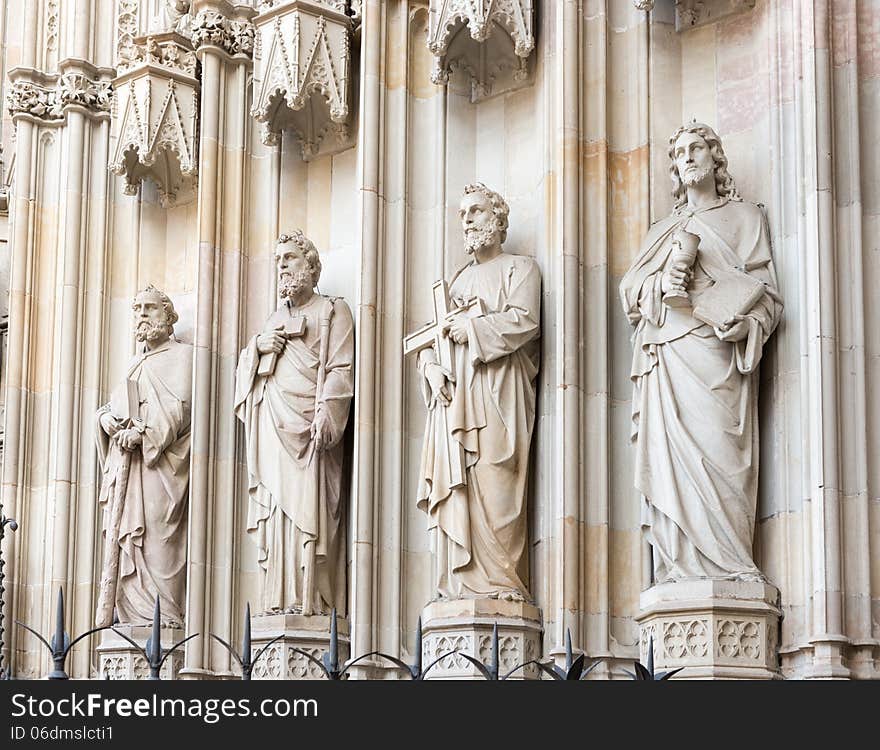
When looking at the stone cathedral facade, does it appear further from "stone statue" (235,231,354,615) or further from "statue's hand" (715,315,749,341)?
"statue's hand" (715,315,749,341)

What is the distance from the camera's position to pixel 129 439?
14.3 metres

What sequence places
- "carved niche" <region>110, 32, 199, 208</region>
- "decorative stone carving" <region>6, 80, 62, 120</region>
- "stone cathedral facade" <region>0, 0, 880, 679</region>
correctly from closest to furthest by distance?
"stone cathedral facade" <region>0, 0, 880, 679</region>, "carved niche" <region>110, 32, 199, 208</region>, "decorative stone carving" <region>6, 80, 62, 120</region>

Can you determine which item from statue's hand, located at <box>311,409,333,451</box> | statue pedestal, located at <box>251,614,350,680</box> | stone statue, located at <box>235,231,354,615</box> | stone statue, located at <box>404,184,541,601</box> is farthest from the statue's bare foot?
statue's hand, located at <box>311,409,333,451</box>

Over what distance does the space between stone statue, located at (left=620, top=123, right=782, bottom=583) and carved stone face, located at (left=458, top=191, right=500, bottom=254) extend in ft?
3.55

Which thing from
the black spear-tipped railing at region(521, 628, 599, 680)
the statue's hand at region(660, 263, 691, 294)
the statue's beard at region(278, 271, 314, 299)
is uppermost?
the statue's beard at region(278, 271, 314, 299)

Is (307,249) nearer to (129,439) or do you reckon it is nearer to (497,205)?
(497,205)

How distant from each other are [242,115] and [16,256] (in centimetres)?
212

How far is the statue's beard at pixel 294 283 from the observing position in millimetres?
13594

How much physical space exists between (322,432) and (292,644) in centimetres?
127

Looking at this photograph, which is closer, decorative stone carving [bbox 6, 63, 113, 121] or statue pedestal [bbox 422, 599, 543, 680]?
statue pedestal [bbox 422, 599, 543, 680]

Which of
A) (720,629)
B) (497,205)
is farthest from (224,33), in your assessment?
(720,629)

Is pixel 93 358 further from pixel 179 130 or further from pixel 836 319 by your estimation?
pixel 836 319

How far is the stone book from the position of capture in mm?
11414

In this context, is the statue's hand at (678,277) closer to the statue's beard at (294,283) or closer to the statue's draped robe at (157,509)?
the statue's beard at (294,283)
